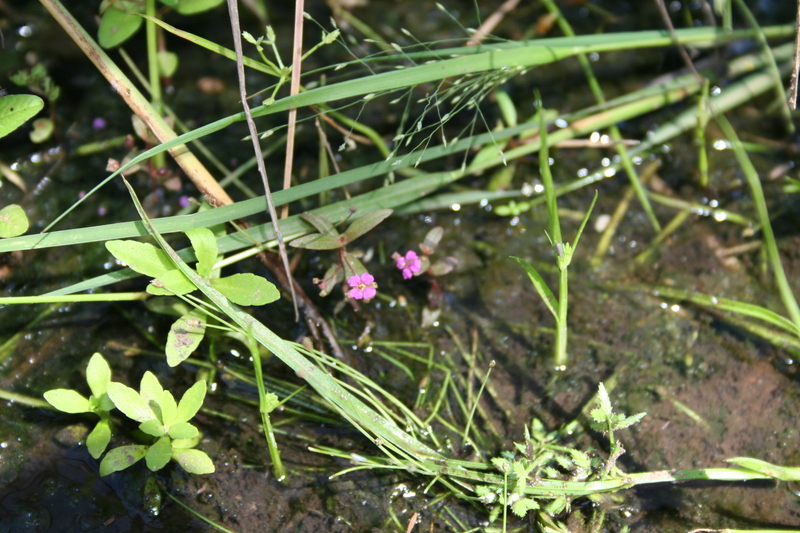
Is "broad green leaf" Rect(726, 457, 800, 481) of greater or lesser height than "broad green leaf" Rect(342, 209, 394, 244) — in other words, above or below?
below

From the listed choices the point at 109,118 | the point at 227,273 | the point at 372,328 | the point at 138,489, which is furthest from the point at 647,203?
the point at 109,118

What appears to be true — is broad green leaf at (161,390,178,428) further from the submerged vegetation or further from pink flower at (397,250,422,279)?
pink flower at (397,250,422,279)

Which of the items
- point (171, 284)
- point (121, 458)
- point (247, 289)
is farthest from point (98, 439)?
point (247, 289)

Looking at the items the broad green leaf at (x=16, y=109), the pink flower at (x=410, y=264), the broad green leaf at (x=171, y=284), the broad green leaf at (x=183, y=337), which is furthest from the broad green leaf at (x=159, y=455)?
the broad green leaf at (x=16, y=109)

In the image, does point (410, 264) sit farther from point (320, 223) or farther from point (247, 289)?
point (247, 289)

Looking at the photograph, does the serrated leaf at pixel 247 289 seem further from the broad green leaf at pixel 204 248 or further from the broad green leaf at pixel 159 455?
the broad green leaf at pixel 159 455

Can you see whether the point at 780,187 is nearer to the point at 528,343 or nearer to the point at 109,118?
the point at 528,343

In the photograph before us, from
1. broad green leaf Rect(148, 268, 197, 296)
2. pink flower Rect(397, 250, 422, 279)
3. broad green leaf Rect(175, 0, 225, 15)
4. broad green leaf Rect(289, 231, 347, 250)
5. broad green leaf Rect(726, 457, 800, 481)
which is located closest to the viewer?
broad green leaf Rect(726, 457, 800, 481)

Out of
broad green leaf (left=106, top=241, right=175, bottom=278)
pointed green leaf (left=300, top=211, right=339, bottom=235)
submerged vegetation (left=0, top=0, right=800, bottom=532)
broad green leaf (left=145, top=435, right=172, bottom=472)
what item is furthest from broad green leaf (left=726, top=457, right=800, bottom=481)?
broad green leaf (left=106, top=241, right=175, bottom=278)
